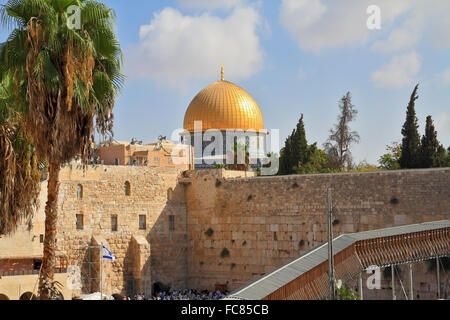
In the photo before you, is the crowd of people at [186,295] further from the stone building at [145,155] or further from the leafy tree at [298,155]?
the stone building at [145,155]

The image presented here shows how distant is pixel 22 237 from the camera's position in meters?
22.2

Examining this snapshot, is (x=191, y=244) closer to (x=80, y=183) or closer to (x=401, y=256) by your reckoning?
(x=80, y=183)

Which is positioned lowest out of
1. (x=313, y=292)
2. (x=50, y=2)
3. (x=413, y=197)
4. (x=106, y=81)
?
(x=313, y=292)

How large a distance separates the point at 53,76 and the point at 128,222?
1500 centimetres

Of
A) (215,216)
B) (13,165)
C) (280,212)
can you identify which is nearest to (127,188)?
(215,216)

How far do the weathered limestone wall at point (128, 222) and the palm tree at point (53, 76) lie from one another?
489 inches

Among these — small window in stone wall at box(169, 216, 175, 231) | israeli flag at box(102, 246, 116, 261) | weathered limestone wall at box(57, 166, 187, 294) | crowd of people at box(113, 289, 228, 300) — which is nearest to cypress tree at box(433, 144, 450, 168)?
crowd of people at box(113, 289, 228, 300)

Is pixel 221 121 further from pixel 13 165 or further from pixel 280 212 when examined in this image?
Result: pixel 13 165

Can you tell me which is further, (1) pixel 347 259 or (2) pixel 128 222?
(2) pixel 128 222

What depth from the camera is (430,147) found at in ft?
80.3

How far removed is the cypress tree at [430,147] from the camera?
80.0 ft

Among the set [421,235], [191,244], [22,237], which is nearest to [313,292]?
[421,235]

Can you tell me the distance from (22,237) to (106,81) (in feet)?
39.5

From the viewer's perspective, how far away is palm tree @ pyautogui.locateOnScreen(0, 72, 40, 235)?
42.3 feet
